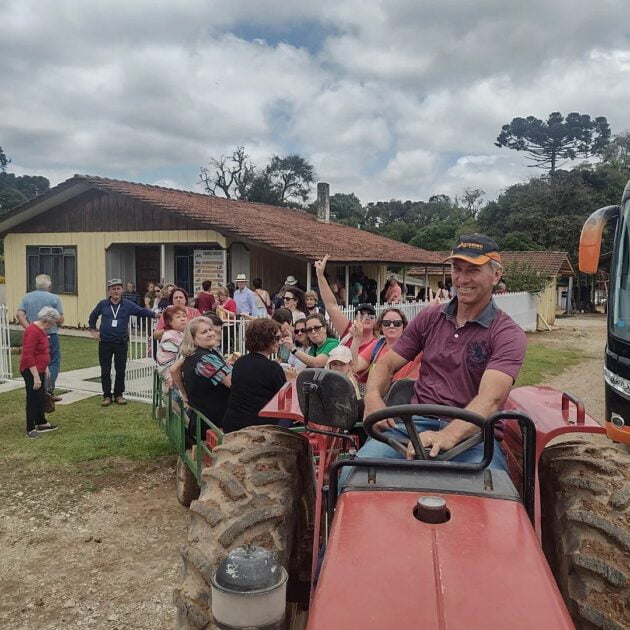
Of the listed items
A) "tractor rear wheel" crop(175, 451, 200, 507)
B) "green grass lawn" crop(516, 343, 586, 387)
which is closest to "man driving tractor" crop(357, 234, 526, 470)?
"tractor rear wheel" crop(175, 451, 200, 507)

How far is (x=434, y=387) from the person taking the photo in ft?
9.48

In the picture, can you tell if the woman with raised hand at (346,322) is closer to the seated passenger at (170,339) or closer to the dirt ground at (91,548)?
the seated passenger at (170,339)

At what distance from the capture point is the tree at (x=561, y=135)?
2315 inches

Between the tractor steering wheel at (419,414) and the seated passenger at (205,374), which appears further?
the seated passenger at (205,374)

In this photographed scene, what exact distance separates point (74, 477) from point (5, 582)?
1.96 meters

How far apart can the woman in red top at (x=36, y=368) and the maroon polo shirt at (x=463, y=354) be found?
5656mm

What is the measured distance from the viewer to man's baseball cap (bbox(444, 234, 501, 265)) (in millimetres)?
2910

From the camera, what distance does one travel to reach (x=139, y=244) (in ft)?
61.2

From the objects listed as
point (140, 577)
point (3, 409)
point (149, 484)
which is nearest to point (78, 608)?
point (140, 577)

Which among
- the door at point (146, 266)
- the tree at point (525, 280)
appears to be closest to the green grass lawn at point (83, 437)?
the door at point (146, 266)

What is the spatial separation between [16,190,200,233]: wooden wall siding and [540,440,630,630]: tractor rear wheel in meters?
15.6

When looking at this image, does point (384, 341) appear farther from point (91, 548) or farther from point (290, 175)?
point (290, 175)

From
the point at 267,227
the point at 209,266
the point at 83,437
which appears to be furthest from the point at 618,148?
the point at 83,437

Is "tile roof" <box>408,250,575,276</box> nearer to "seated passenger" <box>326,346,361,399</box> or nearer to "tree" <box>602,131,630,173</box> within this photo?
"seated passenger" <box>326,346,361,399</box>
